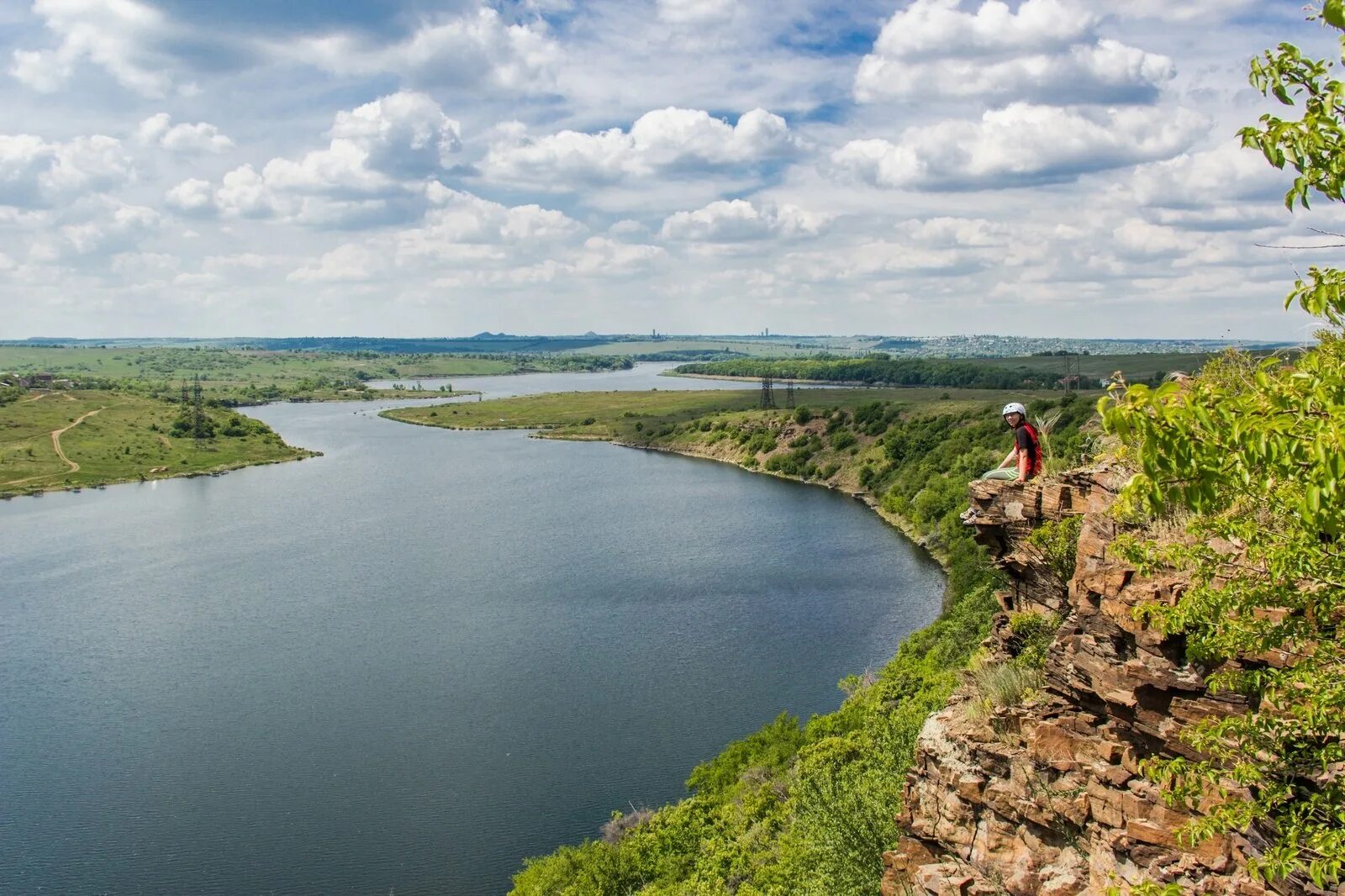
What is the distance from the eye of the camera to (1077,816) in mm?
10727

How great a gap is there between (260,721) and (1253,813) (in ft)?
130

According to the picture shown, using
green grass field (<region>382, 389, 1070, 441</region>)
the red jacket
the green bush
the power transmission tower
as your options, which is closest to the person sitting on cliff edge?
the red jacket

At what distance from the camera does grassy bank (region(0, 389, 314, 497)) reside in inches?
4417

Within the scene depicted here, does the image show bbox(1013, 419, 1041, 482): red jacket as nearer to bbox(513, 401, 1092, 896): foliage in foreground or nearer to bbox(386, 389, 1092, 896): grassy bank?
bbox(386, 389, 1092, 896): grassy bank

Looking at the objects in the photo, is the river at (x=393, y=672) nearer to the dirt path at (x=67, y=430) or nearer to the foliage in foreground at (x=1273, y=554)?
the foliage in foreground at (x=1273, y=554)

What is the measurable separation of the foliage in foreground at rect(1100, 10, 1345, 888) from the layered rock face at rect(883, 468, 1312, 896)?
460 mm

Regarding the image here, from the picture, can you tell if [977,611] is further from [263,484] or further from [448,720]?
[263,484]

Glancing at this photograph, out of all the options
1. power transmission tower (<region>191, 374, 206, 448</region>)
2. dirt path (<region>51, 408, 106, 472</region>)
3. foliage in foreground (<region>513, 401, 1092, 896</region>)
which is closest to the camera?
foliage in foreground (<region>513, 401, 1092, 896</region>)

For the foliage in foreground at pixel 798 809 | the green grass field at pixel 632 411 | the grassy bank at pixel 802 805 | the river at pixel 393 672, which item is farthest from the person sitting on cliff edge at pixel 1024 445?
the green grass field at pixel 632 411

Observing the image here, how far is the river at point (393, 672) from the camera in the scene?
30.7 metres

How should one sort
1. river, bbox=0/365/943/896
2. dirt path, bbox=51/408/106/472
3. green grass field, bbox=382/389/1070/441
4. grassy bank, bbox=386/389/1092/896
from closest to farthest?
grassy bank, bbox=386/389/1092/896, river, bbox=0/365/943/896, dirt path, bbox=51/408/106/472, green grass field, bbox=382/389/1070/441

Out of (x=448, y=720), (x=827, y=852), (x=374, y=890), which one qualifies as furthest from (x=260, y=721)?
(x=827, y=852)

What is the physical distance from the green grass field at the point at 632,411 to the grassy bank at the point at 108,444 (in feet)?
134

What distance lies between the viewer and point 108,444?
126625 mm
